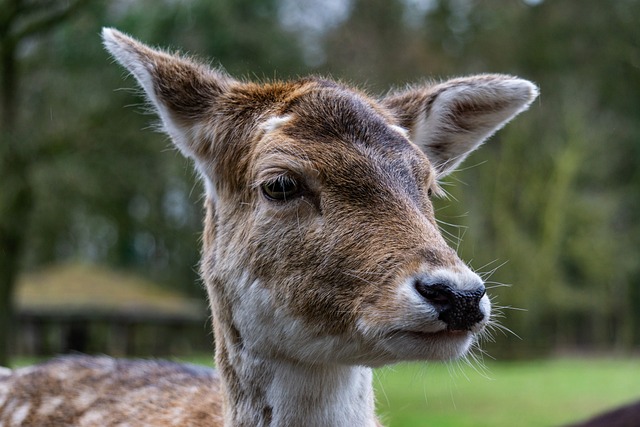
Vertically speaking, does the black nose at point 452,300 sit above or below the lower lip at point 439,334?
above

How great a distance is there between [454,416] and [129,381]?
32.0 feet

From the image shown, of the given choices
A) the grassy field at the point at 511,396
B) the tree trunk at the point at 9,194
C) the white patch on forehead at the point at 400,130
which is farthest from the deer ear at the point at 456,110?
the tree trunk at the point at 9,194

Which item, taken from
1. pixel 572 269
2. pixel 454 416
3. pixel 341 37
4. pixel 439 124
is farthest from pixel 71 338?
pixel 439 124

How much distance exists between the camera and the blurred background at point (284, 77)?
41.4 feet

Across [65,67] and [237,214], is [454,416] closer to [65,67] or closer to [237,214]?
[65,67]

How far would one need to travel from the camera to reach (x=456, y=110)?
13.9ft

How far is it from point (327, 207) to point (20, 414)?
7.45ft

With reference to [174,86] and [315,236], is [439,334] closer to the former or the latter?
[315,236]

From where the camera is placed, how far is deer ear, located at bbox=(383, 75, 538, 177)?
416cm

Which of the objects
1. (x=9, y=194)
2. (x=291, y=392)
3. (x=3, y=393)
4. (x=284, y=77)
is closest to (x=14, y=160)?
(x=9, y=194)

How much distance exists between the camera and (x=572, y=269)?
96.8 ft

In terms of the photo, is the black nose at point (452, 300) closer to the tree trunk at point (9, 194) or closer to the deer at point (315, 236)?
the deer at point (315, 236)

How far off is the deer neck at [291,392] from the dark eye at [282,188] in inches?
22.8

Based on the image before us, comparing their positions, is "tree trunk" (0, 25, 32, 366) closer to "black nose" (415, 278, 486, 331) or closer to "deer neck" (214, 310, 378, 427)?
"deer neck" (214, 310, 378, 427)
